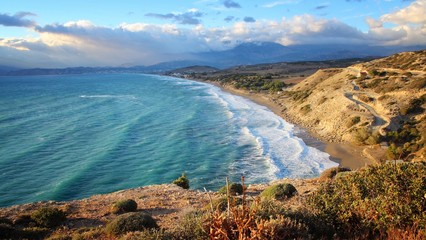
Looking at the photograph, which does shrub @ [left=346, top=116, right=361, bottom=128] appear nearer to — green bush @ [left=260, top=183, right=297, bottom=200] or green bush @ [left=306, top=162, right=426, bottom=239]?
green bush @ [left=260, top=183, right=297, bottom=200]

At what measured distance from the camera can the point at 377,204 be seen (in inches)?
362

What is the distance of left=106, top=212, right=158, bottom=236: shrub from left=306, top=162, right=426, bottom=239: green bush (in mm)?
7368

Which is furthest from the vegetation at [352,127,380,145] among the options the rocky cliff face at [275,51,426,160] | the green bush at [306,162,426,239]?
the green bush at [306,162,426,239]

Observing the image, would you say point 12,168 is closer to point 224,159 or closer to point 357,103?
point 224,159

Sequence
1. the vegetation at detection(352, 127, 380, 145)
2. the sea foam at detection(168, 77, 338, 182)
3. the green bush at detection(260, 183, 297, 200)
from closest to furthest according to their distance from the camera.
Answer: the green bush at detection(260, 183, 297, 200), the sea foam at detection(168, 77, 338, 182), the vegetation at detection(352, 127, 380, 145)

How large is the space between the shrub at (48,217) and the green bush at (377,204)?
12998mm

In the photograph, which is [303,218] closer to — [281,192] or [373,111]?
[281,192]

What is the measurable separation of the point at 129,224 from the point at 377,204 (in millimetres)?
9888

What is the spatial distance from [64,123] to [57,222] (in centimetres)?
4545

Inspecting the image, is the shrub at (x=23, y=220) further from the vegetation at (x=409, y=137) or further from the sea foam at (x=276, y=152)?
the vegetation at (x=409, y=137)

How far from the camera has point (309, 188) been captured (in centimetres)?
2330

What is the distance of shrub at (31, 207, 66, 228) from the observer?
16.6m

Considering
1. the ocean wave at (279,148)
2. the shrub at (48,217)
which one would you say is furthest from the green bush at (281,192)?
the shrub at (48,217)

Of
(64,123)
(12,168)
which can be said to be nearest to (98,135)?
(64,123)
